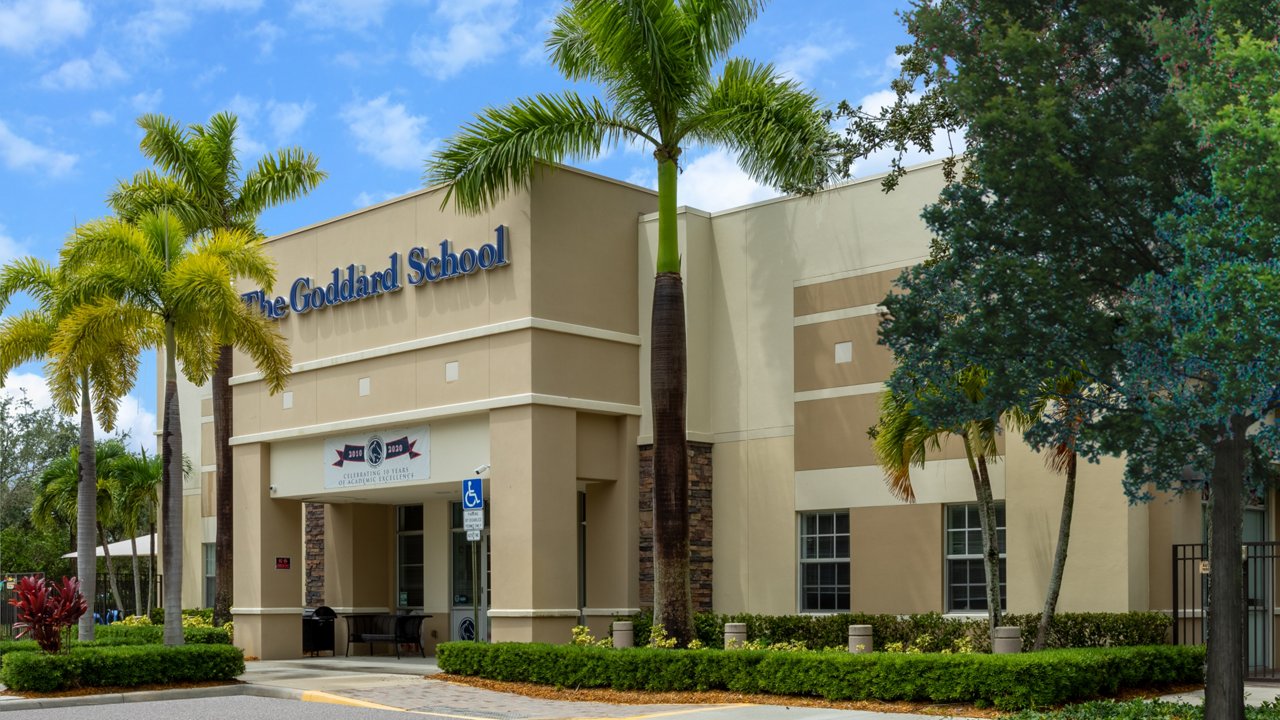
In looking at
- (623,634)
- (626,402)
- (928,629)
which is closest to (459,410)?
(626,402)

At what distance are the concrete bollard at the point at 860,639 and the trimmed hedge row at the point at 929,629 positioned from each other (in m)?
1.42

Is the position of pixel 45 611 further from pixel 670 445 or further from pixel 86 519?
pixel 670 445

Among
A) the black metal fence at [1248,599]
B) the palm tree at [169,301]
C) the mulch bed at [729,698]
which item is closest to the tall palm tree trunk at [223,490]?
the palm tree at [169,301]

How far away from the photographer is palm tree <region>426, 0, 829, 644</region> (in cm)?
2025

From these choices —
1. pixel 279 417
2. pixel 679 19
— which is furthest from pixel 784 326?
pixel 279 417

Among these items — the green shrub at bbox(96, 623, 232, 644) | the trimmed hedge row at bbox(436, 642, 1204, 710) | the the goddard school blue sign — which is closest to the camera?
the trimmed hedge row at bbox(436, 642, 1204, 710)

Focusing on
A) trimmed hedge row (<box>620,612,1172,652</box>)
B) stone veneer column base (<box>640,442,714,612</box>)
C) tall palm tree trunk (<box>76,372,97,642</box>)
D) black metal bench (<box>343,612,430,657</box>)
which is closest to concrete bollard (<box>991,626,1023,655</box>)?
trimmed hedge row (<box>620,612,1172,652</box>)

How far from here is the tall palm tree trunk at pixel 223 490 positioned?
27938mm

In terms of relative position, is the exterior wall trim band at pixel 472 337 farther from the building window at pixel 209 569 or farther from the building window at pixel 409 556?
the building window at pixel 209 569

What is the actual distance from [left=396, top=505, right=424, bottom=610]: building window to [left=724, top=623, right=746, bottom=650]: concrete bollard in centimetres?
1081

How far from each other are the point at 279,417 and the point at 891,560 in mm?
12555

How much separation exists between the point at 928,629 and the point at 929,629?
2cm

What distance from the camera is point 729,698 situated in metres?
18.0

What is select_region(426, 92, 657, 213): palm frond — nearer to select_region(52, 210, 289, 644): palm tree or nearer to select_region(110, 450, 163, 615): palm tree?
select_region(52, 210, 289, 644): palm tree
